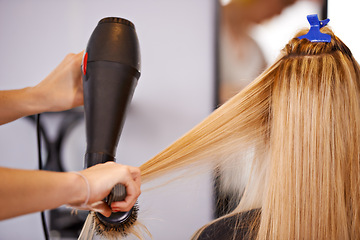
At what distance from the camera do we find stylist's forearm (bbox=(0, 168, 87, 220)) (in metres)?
0.37

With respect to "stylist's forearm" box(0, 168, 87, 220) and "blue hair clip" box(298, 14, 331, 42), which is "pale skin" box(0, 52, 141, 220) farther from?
"blue hair clip" box(298, 14, 331, 42)

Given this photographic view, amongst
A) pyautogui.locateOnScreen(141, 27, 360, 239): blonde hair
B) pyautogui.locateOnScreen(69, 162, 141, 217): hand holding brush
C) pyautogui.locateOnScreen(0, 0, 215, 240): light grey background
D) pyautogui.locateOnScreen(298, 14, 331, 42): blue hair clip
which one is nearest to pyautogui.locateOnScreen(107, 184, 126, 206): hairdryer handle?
pyautogui.locateOnScreen(69, 162, 141, 217): hand holding brush

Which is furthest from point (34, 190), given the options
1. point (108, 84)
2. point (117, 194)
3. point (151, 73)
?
point (151, 73)

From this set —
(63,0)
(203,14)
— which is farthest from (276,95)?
(63,0)

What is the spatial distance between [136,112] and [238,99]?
651mm

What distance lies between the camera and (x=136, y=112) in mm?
1343

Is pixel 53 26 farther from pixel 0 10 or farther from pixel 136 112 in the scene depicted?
pixel 136 112

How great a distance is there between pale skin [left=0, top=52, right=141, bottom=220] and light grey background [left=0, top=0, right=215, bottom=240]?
1.86 ft

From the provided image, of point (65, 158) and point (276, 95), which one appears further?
point (65, 158)

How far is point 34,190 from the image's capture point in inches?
15.4

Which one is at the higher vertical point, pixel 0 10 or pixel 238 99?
pixel 0 10

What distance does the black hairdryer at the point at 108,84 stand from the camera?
0.57 meters

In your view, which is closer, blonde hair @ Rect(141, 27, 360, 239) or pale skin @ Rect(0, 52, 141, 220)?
pale skin @ Rect(0, 52, 141, 220)

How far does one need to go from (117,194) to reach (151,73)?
0.90 meters
